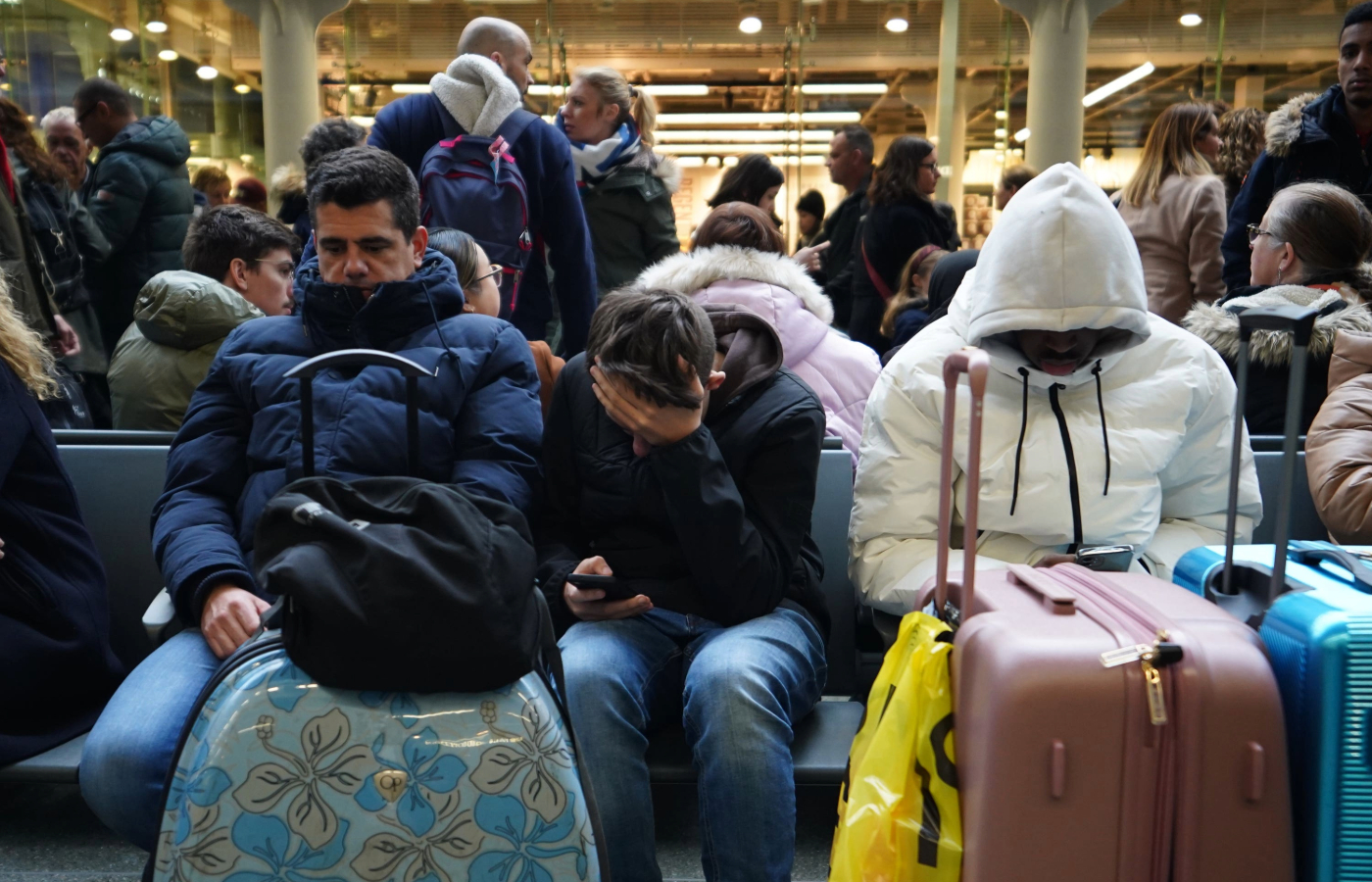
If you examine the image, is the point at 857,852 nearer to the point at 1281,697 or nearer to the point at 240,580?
the point at 1281,697

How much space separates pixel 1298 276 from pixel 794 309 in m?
1.35

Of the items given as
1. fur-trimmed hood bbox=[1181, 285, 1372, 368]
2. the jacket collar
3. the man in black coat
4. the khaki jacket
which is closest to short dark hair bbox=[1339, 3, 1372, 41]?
the man in black coat

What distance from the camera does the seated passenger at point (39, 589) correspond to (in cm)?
229

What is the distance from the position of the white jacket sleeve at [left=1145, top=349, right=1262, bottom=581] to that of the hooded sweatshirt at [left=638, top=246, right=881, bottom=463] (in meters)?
0.91

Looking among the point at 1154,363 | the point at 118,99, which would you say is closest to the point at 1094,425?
the point at 1154,363

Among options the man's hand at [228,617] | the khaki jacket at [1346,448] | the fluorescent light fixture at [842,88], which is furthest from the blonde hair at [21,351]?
the fluorescent light fixture at [842,88]

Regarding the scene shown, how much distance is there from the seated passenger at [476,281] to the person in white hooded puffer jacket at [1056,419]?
92 centimetres

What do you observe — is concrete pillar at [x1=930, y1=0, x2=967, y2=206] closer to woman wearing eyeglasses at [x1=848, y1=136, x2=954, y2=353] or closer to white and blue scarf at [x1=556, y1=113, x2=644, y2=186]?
woman wearing eyeglasses at [x1=848, y1=136, x2=954, y2=353]

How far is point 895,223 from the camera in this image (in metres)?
5.37

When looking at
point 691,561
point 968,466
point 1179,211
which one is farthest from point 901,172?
point 968,466

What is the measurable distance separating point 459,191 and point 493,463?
143 cm

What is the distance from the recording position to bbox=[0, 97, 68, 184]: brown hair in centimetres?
434

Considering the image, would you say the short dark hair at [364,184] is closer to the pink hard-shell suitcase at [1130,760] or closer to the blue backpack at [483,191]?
the blue backpack at [483,191]

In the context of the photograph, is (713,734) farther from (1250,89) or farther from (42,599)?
(1250,89)
